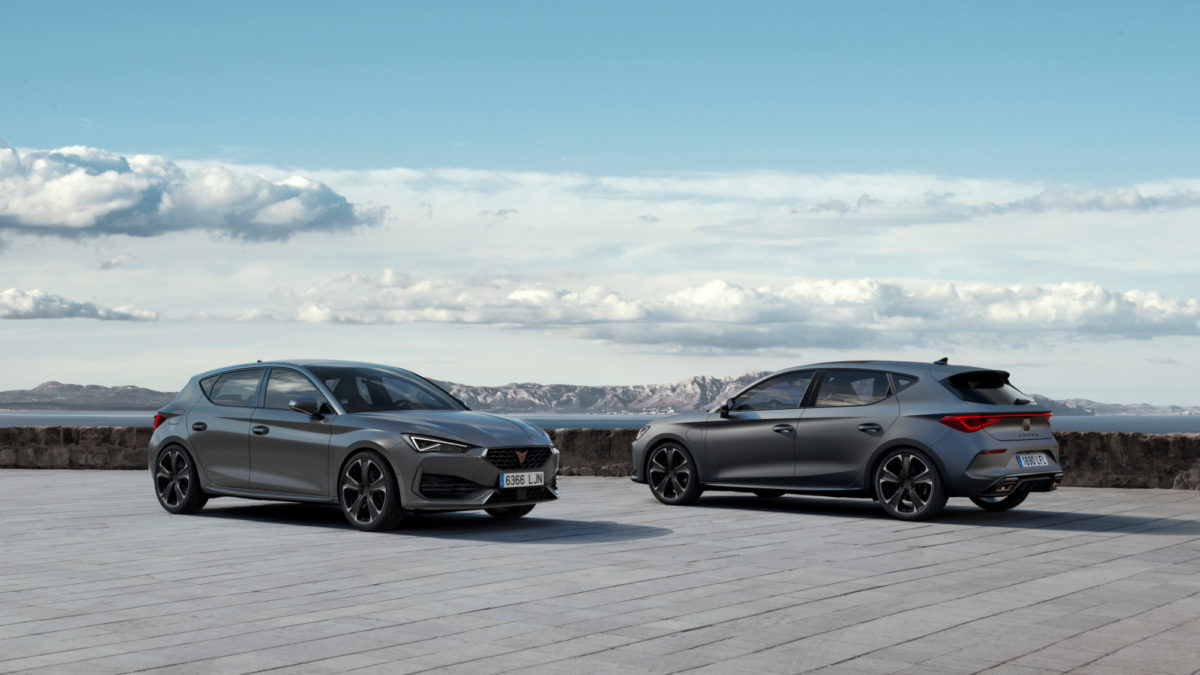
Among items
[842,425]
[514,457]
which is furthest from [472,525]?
[842,425]

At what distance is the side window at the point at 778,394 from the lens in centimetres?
1216

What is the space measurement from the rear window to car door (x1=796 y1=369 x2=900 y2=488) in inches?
22.4

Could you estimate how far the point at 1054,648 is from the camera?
18.7 feet

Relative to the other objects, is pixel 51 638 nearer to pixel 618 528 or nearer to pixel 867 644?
pixel 867 644

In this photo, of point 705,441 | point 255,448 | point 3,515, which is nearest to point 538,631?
point 255,448

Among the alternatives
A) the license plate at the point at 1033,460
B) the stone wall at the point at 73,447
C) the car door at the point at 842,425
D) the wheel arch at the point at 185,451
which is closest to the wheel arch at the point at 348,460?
the wheel arch at the point at 185,451

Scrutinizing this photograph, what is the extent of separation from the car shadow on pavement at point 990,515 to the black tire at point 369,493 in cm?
370

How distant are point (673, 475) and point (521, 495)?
9.12 feet

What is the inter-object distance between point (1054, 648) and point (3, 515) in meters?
9.84

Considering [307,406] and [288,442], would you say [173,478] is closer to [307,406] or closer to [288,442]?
[288,442]

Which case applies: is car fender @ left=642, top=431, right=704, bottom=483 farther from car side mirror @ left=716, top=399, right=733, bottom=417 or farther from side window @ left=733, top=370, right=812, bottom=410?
side window @ left=733, top=370, right=812, bottom=410

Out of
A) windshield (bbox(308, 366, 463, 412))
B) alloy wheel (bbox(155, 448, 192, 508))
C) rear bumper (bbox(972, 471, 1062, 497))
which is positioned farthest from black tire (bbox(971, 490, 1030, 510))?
alloy wheel (bbox(155, 448, 192, 508))

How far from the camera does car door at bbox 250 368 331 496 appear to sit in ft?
35.2

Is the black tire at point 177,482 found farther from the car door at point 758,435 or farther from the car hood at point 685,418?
the car door at point 758,435
